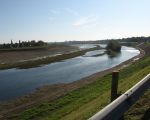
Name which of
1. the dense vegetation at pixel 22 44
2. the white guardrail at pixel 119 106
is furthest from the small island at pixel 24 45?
the white guardrail at pixel 119 106

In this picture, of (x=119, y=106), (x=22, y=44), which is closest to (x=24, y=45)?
(x=22, y=44)

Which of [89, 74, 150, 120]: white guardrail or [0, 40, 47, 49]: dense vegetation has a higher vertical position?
[89, 74, 150, 120]: white guardrail

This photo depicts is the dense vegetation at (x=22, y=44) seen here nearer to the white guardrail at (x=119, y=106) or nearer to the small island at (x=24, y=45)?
the small island at (x=24, y=45)

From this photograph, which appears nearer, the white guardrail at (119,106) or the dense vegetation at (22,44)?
the white guardrail at (119,106)

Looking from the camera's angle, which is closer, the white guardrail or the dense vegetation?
the white guardrail

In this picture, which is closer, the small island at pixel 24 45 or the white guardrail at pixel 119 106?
the white guardrail at pixel 119 106

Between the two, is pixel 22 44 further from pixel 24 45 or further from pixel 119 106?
pixel 119 106

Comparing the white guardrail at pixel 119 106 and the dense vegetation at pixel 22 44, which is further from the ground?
the white guardrail at pixel 119 106

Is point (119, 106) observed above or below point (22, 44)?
above

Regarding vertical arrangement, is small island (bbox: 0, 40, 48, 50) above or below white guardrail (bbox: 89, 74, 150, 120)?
below

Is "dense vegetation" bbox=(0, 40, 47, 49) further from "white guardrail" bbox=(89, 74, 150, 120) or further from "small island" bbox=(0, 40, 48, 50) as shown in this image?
"white guardrail" bbox=(89, 74, 150, 120)

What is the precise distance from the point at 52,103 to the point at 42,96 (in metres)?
3.98

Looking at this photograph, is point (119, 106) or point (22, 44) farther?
point (22, 44)

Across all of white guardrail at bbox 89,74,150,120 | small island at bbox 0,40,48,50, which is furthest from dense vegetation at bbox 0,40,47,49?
white guardrail at bbox 89,74,150,120
